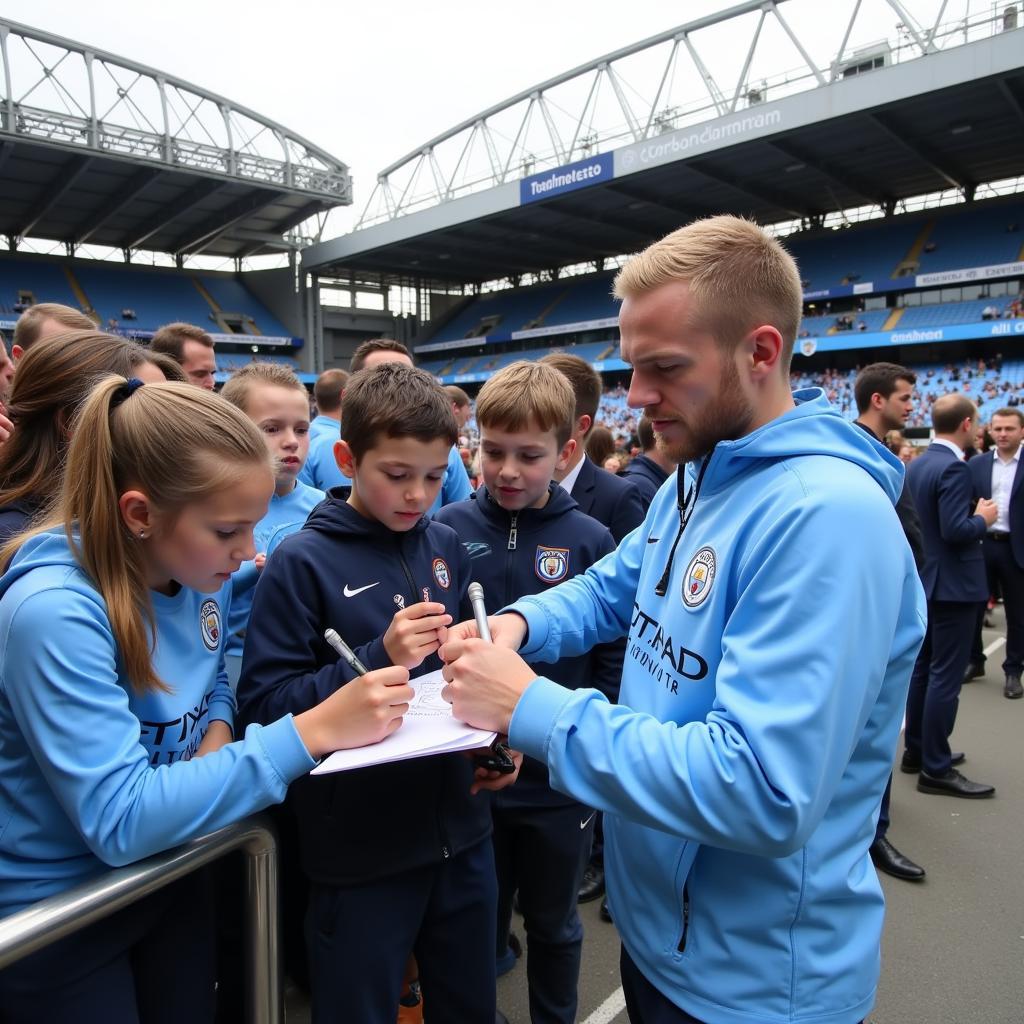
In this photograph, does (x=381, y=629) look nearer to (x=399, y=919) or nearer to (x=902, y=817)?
(x=399, y=919)

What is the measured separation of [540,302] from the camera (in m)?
39.1

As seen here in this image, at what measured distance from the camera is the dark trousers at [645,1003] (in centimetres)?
124

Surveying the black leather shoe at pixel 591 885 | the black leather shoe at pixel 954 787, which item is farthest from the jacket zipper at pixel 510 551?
the black leather shoe at pixel 954 787

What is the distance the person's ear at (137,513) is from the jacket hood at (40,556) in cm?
10

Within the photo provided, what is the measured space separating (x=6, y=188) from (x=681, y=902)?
33809mm

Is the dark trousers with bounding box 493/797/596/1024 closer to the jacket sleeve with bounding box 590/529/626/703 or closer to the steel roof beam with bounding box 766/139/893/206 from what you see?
the jacket sleeve with bounding box 590/529/626/703

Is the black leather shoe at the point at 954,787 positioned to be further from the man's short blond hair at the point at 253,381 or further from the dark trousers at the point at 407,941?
the man's short blond hair at the point at 253,381

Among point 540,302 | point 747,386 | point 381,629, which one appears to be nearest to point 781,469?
point 747,386

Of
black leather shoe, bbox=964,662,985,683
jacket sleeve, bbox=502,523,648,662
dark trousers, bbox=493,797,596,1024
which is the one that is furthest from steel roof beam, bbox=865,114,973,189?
dark trousers, bbox=493,797,596,1024

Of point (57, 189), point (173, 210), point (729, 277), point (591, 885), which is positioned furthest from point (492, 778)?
point (173, 210)

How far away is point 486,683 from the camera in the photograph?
1.19 meters

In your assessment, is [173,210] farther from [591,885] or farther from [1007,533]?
[591,885]

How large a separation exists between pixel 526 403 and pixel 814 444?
3.94 ft

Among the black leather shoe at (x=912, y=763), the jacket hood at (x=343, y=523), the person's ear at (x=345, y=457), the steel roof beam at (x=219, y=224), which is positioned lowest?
the black leather shoe at (x=912, y=763)
